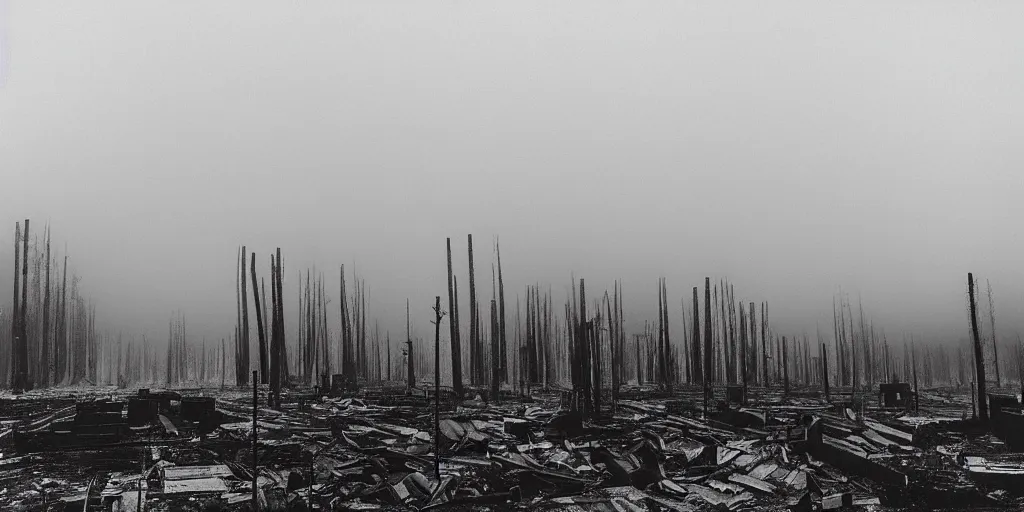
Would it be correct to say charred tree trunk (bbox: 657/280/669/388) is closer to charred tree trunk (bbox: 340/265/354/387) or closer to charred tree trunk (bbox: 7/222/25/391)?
charred tree trunk (bbox: 340/265/354/387)

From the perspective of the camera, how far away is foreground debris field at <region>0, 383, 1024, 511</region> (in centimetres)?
738

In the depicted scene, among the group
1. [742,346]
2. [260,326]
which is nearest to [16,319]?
[260,326]

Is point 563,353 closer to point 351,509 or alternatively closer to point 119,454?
point 351,509

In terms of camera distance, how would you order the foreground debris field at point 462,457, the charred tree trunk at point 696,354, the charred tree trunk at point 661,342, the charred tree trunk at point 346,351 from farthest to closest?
1. the charred tree trunk at point 696,354
2. the charred tree trunk at point 661,342
3. the charred tree trunk at point 346,351
4. the foreground debris field at point 462,457

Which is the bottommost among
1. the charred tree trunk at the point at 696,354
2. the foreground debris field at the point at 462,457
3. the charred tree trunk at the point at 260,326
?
the foreground debris field at the point at 462,457

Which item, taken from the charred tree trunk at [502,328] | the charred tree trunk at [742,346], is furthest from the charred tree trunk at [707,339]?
the charred tree trunk at [502,328]

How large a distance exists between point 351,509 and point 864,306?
26.4ft

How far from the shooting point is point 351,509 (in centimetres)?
721

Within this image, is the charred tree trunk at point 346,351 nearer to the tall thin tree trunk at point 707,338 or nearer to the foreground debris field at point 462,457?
the foreground debris field at point 462,457

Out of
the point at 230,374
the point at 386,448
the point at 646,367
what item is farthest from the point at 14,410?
the point at 646,367

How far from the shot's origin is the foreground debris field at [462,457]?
291 inches

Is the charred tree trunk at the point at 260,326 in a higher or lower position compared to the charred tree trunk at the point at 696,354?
higher

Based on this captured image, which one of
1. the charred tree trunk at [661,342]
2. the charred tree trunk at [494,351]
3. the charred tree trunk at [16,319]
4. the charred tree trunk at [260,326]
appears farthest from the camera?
the charred tree trunk at [661,342]

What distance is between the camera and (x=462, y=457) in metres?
8.33
